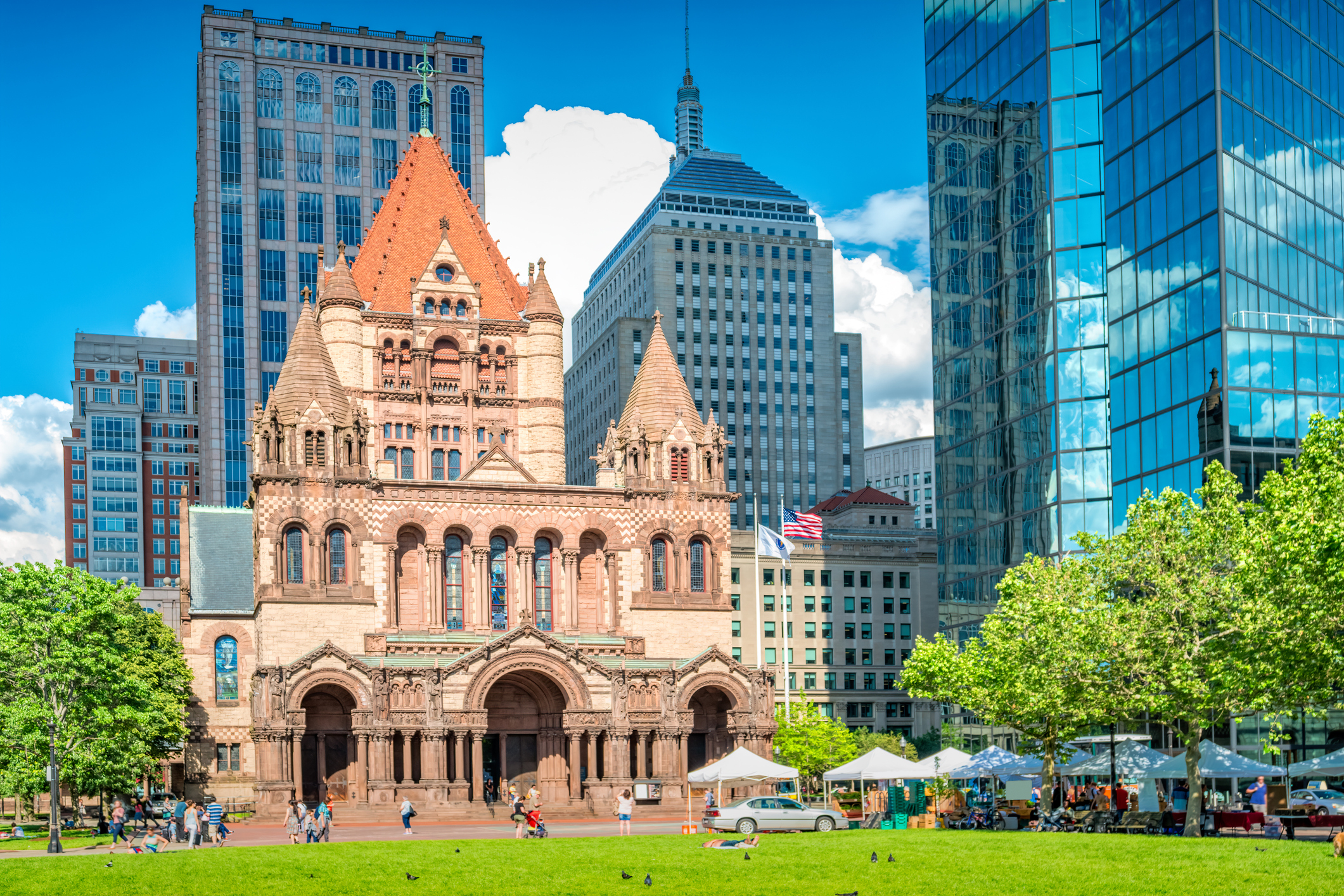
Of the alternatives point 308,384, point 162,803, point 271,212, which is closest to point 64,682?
point 308,384

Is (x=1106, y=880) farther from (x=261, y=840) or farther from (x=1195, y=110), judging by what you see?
(x=1195, y=110)

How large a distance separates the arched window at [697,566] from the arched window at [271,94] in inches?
3672

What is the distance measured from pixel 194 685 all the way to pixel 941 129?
2292 inches

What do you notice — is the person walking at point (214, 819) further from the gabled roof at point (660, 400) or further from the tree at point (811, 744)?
the gabled roof at point (660, 400)

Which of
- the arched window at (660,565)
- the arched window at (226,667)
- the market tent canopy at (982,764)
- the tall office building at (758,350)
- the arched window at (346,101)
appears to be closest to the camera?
the market tent canopy at (982,764)

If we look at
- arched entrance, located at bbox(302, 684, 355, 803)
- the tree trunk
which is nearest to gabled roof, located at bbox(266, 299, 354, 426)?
arched entrance, located at bbox(302, 684, 355, 803)

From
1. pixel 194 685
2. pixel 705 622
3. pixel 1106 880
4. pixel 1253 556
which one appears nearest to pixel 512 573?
pixel 705 622

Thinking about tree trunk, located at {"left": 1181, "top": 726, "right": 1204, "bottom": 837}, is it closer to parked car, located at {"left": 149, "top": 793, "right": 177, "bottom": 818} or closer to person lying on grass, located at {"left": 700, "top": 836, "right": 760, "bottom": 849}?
person lying on grass, located at {"left": 700, "top": 836, "right": 760, "bottom": 849}

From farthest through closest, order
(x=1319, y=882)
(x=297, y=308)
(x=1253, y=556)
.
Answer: (x=297, y=308)
(x=1253, y=556)
(x=1319, y=882)

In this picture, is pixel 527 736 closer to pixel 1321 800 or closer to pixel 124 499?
pixel 1321 800

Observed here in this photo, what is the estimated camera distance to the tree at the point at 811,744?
79375 mm

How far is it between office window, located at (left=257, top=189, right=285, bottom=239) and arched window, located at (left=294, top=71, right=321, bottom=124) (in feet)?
28.1

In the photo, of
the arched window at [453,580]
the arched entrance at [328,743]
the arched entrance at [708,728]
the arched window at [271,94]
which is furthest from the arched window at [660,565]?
the arched window at [271,94]

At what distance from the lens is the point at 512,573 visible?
78.6 metres
